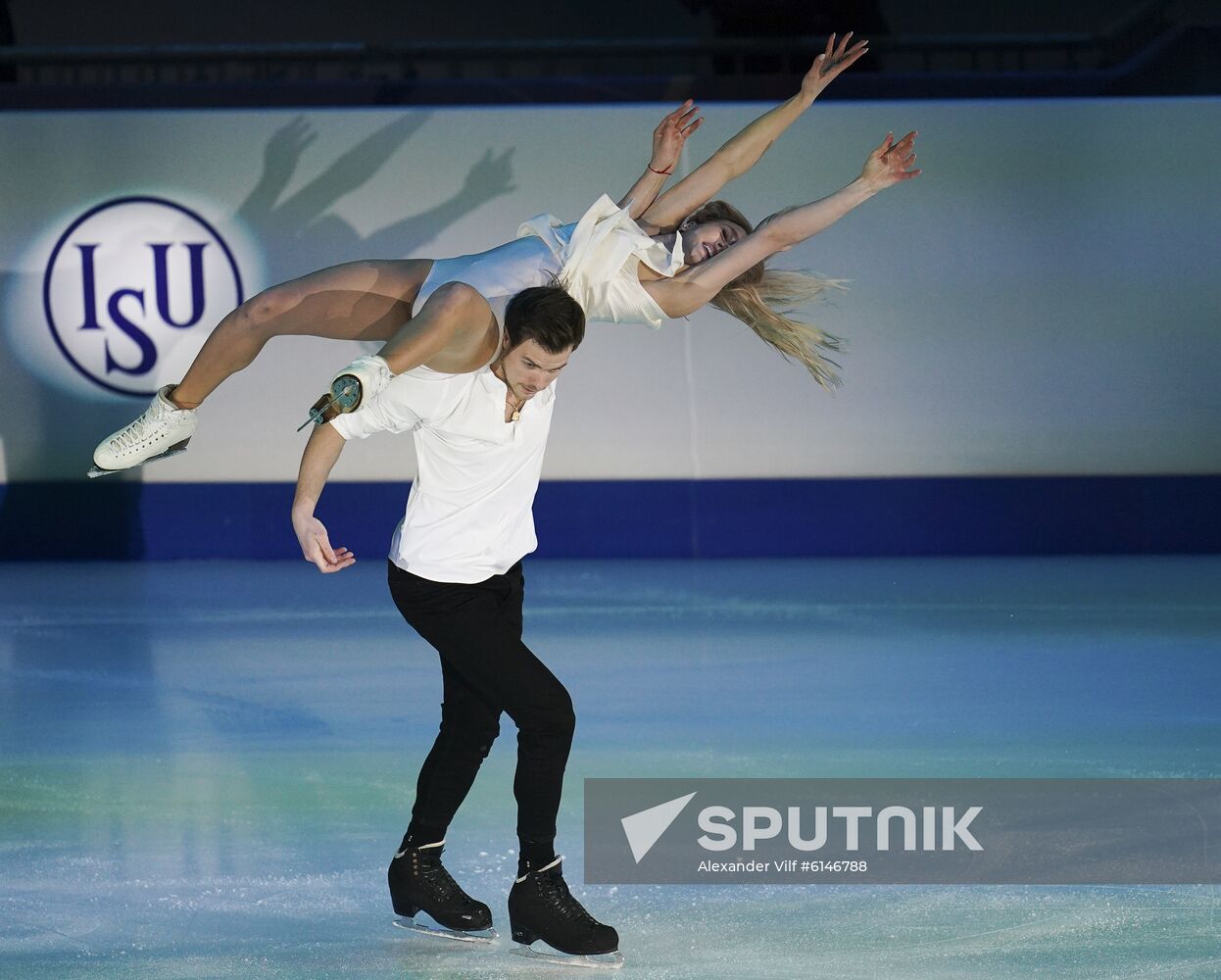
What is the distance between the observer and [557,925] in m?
2.99

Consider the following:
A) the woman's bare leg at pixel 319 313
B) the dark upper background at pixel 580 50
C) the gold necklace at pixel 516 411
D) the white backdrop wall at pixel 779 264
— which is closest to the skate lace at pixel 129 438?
the woman's bare leg at pixel 319 313

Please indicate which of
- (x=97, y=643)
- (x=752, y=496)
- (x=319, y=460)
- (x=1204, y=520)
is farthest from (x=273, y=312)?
(x=1204, y=520)

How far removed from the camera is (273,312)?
145 inches

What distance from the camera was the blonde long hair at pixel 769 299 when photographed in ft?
12.6

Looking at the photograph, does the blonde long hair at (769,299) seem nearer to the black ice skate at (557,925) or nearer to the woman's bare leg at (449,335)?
the woman's bare leg at (449,335)

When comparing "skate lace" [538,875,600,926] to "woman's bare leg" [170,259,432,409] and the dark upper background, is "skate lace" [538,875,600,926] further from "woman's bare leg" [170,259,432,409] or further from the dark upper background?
the dark upper background

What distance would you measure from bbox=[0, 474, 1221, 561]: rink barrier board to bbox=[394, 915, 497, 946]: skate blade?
520 centimetres

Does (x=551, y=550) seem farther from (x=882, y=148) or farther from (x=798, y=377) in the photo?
(x=882, y=148)

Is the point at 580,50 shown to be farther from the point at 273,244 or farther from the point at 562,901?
the point at 562,901

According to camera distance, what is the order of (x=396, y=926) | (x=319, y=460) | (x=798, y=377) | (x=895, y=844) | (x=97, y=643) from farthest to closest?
(x=798, y=377) → (x=97, y=643) → (x=895, y=844) → (x=396, y=926) → (x=319, y=460)

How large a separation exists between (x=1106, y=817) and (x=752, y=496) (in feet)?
15.1

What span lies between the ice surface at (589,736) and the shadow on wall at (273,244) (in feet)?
1.88

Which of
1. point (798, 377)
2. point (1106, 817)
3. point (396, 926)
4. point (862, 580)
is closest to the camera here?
point (396, 926)
